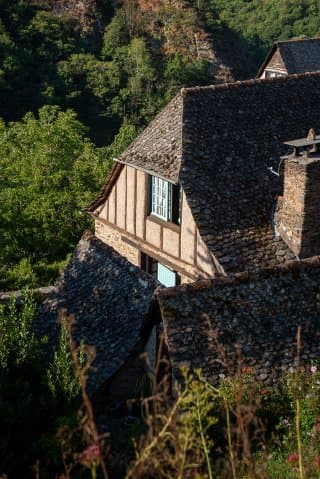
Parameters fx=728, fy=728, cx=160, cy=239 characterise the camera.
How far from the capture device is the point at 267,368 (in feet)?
36.5

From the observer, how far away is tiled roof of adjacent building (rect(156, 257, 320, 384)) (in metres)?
11.0

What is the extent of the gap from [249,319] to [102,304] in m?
3.10

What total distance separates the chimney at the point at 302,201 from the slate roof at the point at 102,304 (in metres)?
3.10

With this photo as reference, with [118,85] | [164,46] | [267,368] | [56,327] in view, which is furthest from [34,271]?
[164,46]

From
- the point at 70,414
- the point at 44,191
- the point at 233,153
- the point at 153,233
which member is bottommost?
the point at 70,414

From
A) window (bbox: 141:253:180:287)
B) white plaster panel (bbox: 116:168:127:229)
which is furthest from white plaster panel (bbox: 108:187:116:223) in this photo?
window (bbox: 141:253:180:287)

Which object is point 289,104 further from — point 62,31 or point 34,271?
point 62,31

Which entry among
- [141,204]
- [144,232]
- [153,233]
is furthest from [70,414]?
[141,204]

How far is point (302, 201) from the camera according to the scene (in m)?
13.8

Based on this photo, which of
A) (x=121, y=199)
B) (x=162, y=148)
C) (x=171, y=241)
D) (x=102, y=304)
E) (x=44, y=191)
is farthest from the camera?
(x=44, y=191)

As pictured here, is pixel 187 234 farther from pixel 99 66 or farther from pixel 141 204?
pixel 99 66

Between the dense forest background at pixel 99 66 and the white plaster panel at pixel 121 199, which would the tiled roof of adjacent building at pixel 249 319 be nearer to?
the white plaster panel at pixel 121 199

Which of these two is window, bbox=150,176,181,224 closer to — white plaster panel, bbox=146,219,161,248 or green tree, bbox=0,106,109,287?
white plaster panel, bbox=146,219,161,248

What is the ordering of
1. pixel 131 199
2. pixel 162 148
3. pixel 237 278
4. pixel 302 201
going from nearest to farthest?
pixel 237 278 → pixel 302 201 → pixel 162 148 → pixel 131 199
